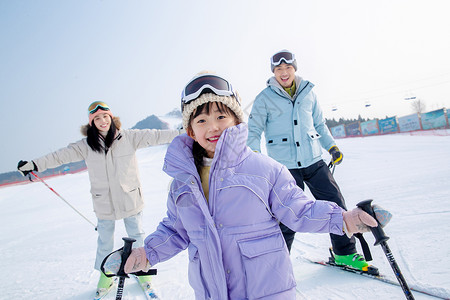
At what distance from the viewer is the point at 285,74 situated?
275 cm

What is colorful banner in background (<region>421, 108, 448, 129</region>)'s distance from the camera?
22.3 m

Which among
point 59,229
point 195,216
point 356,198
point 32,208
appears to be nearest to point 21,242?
point 59,229

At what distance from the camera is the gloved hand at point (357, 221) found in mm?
1074

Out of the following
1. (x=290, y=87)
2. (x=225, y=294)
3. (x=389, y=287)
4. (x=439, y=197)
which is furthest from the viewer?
(x=439, y=197)

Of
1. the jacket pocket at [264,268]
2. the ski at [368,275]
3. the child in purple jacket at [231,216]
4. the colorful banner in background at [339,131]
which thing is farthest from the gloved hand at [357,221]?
the colorful banner in background at [339,131]

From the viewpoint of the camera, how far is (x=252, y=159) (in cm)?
142

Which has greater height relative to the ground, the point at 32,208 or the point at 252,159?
the point at 252,159

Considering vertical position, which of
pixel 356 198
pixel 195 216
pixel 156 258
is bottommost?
pixel 356 198

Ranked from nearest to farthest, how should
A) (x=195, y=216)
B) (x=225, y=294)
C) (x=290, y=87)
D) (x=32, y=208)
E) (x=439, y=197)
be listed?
(x=225, y=294) → (x=195, y=216) → (x=290, y=87) → (x=439, y=197) → (x=32, y=208)

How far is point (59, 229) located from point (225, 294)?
619 cm

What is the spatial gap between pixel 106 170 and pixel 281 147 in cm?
193

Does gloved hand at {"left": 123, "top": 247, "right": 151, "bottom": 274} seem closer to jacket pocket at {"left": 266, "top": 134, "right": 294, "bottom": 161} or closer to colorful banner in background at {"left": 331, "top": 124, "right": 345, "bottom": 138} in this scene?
jacket pocket at {"left": 266, "top": 134, "right": 294, "bottom": 161}

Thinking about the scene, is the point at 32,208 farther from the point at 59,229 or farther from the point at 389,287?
the point at 389,287

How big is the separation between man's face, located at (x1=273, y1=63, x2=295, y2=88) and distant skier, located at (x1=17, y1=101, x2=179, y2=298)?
188cm
